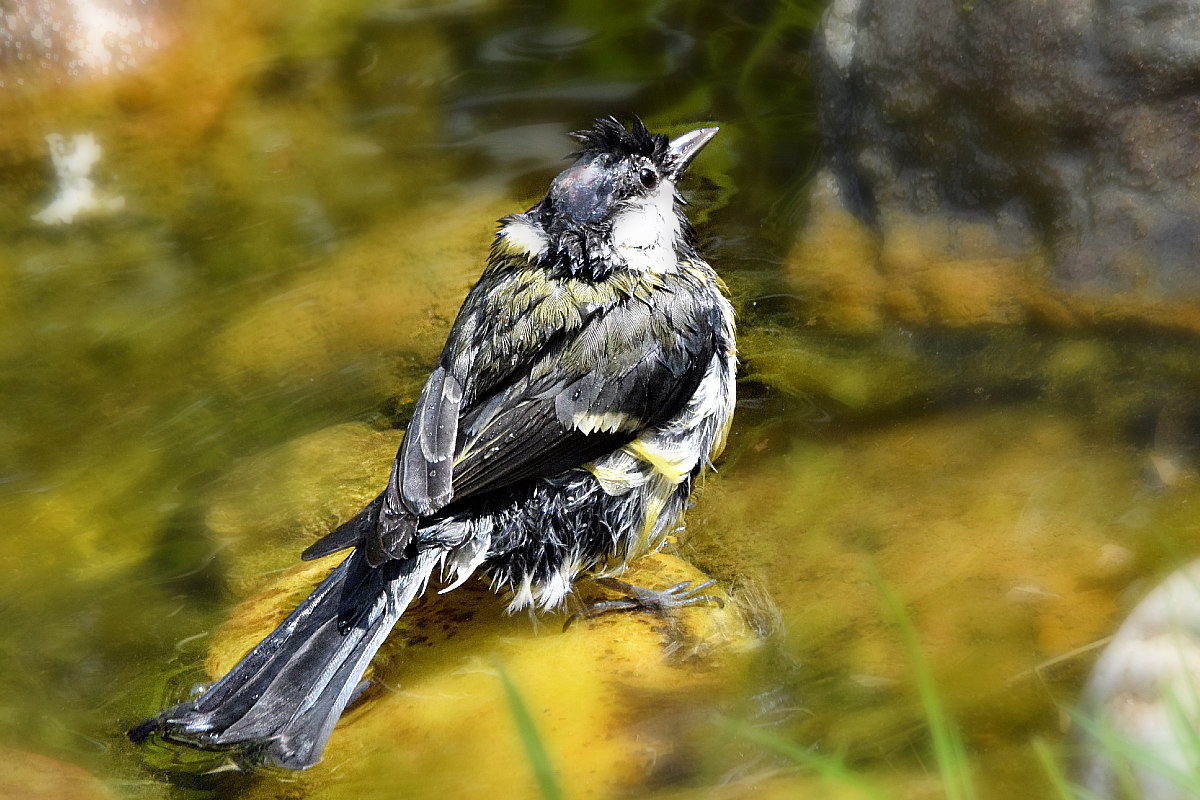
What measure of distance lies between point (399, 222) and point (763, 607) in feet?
8.44

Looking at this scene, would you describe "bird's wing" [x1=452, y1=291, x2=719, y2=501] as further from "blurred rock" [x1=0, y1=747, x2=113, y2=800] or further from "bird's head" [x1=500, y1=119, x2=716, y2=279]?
"blurred rock" [x1=0, y1=747, x2=113, y2=800]

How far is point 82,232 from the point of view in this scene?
183 inches

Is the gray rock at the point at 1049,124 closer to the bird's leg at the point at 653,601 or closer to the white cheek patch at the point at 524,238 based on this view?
the white cheek patch at the point at 524,238

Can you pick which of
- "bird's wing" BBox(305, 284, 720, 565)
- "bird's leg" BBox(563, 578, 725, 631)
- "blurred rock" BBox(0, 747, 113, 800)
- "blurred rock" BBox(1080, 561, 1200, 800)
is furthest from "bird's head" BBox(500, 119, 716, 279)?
"blurred rock" BBox(0, 747, 113, 800)

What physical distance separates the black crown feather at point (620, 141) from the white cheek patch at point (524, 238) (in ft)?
0.96

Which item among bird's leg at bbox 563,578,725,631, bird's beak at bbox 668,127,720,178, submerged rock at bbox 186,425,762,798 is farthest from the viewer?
bird's beak at bbox 668,127,720,178

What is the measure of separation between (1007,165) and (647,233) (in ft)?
4.26

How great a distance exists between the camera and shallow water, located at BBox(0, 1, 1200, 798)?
2770 mm

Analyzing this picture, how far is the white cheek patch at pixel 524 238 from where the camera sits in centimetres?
349

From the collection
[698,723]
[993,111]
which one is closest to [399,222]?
[993,111]

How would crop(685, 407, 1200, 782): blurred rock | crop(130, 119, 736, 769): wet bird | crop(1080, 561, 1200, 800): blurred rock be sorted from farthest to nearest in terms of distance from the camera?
crop(130, 119, 736, 769): wet bird
crop(685, 407, 1200, 782): blurred rock
crop(1080, 561, 1200, 800): blurred rock

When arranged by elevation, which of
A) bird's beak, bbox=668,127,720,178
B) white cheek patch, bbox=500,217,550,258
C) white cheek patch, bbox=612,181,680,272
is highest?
bird's beak, bbox=668,127,720,178

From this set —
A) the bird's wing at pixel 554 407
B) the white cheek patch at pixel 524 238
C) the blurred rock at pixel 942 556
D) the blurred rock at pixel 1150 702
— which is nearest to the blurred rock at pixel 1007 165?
the blurred rock at pixel 942 556

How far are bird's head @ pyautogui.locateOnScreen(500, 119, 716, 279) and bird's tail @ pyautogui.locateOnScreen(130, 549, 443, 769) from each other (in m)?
1.09
